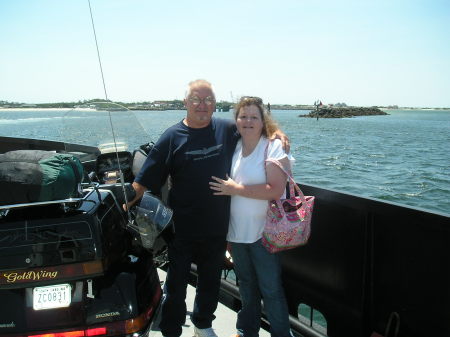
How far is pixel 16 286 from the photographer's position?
2.18 meters

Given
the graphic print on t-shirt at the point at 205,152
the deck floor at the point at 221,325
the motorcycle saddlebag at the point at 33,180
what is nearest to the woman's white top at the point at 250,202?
the graphic print on t-shirt at the point at 205,152

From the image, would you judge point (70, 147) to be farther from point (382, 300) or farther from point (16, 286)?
point (382, 300)

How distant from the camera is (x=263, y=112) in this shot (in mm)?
2773

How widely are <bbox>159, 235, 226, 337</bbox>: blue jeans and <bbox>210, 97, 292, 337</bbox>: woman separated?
0.56 feet

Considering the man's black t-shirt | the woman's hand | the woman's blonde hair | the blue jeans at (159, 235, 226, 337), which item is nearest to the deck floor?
the blue jeans at (159, 235, 226, 337)

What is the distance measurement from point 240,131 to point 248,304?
1.20 meters

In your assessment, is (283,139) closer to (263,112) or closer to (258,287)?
(263,112)

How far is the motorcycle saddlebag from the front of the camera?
2.09 meters

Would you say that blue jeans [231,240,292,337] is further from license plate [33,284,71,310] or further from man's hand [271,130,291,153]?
license plate [33,284,71,310]

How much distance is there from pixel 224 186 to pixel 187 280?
29.9 inches

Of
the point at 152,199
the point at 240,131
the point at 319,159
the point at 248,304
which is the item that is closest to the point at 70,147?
the point at 152,199

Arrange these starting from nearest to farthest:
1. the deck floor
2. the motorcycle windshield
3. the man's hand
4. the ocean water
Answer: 1. the man's hand
2. the deck floor
3. the motorcycle windshield
4. the ocean water

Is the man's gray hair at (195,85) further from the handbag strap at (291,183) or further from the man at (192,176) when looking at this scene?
the handbag strap at (291,183)

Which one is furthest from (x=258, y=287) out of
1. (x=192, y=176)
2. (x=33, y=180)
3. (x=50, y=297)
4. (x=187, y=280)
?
(x=33, y=180)
